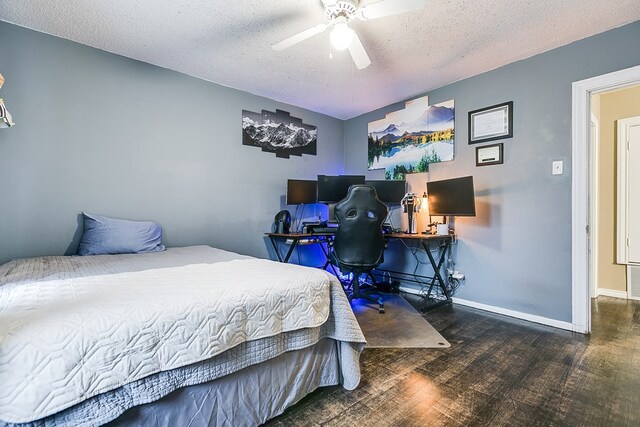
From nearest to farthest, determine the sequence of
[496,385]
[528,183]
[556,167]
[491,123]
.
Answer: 1. [496,385]
2. [556,167]
3. [528,183]
4. [491,123]

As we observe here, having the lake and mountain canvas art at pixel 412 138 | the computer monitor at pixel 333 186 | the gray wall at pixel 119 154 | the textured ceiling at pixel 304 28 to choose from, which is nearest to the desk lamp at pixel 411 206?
the lake and mountain canvas art at pixel 412 138

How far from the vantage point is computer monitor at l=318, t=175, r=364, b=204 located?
12.2 ft

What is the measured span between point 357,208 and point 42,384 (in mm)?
2290

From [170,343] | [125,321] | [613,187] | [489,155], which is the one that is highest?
[489,155]

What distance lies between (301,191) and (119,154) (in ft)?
6.23

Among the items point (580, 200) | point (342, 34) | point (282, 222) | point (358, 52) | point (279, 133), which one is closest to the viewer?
point (342, 34)

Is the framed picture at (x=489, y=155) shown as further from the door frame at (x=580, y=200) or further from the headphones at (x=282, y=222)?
the headphones at (x=282, y=222)

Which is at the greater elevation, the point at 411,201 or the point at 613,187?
the point at 613,187

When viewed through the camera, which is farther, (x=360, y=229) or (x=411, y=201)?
(x=411, y=201)

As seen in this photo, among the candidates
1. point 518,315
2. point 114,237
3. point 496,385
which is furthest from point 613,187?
point 114,237

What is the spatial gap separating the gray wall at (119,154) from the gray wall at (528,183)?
2.33 m

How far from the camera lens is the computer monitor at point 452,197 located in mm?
2818

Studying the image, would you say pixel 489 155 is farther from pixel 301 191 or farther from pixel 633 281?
pixel 633 281

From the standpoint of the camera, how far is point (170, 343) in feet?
3.27
